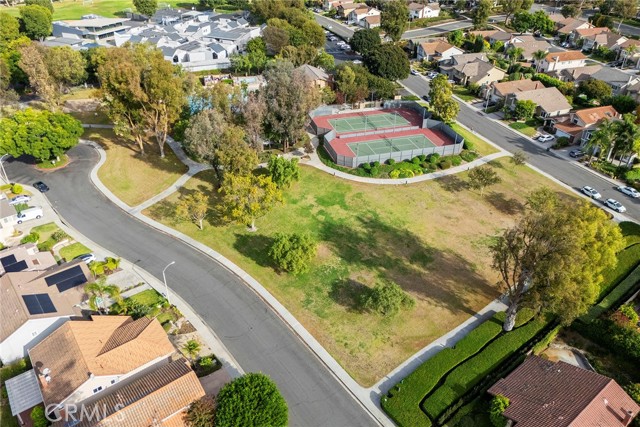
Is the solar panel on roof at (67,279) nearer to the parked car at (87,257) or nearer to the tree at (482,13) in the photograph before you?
the parked car at (87,257)

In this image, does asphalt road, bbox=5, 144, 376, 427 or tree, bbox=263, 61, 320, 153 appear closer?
asphalt road, bbox=5, 144, 376, 427

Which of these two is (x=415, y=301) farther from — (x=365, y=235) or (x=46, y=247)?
(x=46, y=247)

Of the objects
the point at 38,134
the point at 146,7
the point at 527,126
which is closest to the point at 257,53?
the point at 38,134

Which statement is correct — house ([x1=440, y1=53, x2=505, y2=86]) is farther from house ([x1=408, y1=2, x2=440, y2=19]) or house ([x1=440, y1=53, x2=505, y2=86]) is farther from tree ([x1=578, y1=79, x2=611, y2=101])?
house ([x1=408, y1=2, x2=440, y2=19])

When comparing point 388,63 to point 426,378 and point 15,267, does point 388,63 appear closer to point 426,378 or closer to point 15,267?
point 426,378

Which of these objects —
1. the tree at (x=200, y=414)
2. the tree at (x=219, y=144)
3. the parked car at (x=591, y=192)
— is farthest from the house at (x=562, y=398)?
the tree at (x=219, y=144)

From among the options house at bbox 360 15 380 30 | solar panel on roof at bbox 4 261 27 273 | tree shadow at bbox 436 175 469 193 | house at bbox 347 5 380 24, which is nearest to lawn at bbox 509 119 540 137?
tree shadow at bbox 436 175 469 193

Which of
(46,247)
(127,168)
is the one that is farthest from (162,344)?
(127,168)
